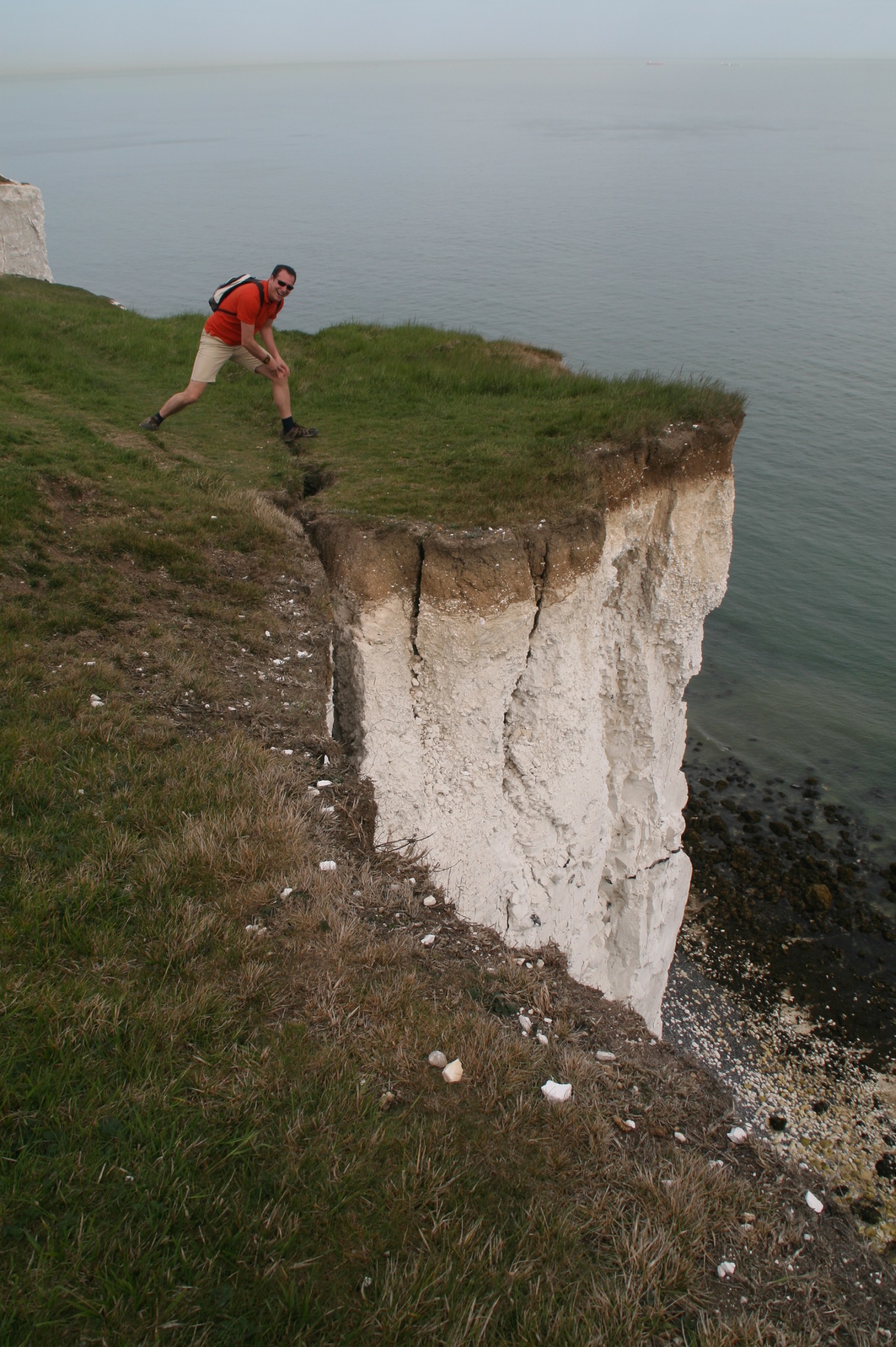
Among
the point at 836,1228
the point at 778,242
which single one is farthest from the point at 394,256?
the point at 836,1228

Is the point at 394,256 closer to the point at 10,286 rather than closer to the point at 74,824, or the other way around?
the point at 10,286

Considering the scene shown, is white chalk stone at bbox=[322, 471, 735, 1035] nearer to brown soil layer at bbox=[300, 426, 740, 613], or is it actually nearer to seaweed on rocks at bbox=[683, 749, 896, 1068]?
brown soil layer at bbox=[300, 426, 740, 613]

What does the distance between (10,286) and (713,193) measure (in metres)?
91.9

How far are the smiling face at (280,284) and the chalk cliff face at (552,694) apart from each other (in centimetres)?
342

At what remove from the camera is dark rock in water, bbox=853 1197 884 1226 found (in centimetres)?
1205

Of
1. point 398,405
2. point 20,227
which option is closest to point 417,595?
point 398,405

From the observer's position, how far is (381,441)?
44.6ft

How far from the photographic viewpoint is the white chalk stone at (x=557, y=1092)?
4.76 metres

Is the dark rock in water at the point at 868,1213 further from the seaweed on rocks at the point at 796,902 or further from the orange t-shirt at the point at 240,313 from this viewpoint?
the orange t-shirt at the point at 240,313

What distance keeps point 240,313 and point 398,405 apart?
156 inches

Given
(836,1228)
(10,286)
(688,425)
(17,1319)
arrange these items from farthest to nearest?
(10,286) → (688,425) → (836,1228) → (17,1319)

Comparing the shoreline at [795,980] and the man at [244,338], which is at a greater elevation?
the man at [244,338]

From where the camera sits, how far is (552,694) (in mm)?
11883

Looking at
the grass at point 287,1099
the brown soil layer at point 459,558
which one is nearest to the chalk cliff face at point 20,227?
the brown soil layer at point 459,558
